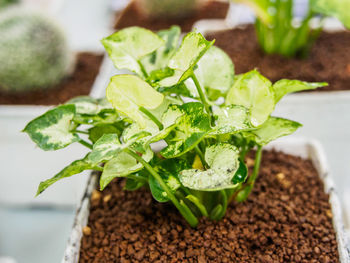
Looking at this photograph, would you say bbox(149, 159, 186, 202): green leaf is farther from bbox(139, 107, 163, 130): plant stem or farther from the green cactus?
the green cactus

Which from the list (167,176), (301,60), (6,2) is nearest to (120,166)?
(167,176)

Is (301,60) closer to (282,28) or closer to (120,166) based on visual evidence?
(282,28)

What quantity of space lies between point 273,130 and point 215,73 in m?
0.11

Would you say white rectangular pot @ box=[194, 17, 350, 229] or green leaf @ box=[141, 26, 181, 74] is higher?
green leaf @ box=[141, 26, 181, 74]

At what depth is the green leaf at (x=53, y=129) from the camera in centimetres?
49

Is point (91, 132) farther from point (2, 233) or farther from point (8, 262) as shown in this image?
point (2, 233)

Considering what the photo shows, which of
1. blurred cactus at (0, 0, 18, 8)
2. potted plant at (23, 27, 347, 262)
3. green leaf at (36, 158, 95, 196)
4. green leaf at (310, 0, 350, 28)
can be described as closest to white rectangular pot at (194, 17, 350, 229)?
green leaf at (310, 0, 350, 28)

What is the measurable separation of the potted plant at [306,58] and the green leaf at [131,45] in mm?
391

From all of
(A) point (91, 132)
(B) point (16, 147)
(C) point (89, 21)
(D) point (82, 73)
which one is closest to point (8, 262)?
(A) point (91, 132)

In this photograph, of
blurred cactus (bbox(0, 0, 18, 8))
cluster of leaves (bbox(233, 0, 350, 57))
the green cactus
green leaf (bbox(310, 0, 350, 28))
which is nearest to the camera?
green leaf (bbox(310, 0, 350, 28))

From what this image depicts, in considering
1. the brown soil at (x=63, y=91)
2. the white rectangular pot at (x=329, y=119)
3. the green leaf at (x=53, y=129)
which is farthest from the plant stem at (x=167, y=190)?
the brown soil at (x=63, y=91)

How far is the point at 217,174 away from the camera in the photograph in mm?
407

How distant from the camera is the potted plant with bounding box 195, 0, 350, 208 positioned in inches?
32.8

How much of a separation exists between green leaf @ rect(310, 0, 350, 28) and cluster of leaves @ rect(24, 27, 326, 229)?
1.19 feet
